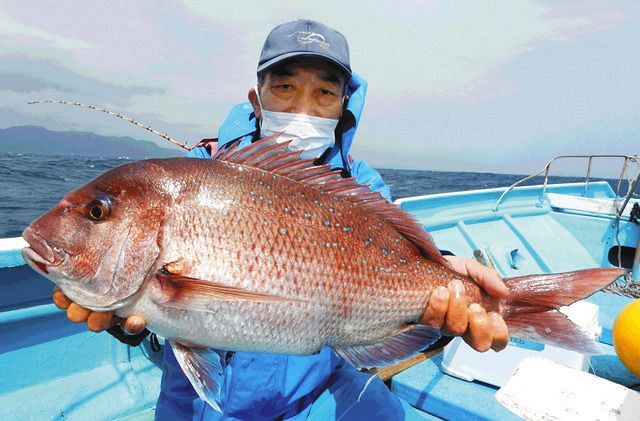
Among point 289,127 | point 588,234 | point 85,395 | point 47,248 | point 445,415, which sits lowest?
point 85,395

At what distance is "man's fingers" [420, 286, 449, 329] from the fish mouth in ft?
4.99

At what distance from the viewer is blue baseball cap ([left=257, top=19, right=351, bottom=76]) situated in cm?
250

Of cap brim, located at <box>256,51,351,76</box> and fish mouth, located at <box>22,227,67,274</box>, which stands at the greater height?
cap brim, located at <box>256,51,351,76</box>

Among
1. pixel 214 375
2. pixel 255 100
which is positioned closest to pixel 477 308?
pixel 214 375

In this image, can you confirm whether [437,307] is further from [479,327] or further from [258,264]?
[258,264]

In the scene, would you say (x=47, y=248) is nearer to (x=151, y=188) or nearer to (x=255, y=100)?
(x=151, y=188)

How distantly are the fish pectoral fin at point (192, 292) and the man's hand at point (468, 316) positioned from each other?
89cm

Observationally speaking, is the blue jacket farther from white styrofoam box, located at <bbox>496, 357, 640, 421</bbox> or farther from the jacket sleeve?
white styrofoam box, located at <bbox>496, 357, 640, 421</bbox>

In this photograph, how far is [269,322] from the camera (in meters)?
1.65

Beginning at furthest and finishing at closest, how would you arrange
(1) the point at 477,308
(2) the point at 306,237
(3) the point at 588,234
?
(3) the point at 588,234 < (1) the point at 477,308 < (2) the point at 306,237

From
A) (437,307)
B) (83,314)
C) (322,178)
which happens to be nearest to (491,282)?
(437,307)

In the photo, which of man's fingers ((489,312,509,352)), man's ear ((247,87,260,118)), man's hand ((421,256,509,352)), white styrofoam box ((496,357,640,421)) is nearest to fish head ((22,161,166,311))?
man's hand ((421,256,509,352))

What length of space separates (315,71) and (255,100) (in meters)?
0.53

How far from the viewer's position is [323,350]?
2602 mm
